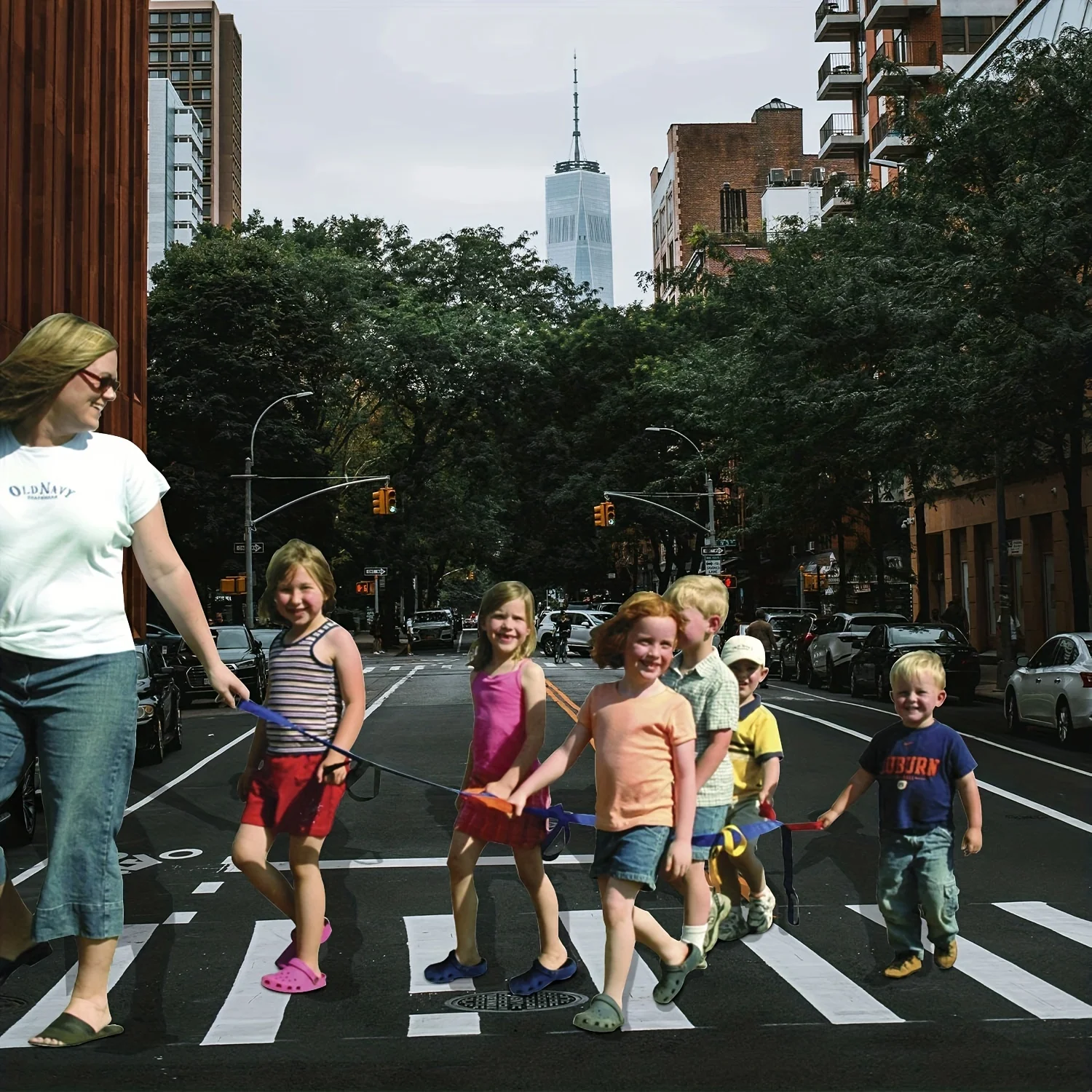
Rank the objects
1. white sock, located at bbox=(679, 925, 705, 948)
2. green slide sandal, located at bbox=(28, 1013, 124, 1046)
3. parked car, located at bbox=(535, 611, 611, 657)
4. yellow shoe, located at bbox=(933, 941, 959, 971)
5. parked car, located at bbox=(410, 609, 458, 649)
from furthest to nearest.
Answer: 1. parked car, located at bbox=(410, 609, 458, 649)
2. parked car, located at bbox=(535, 611, 611, 657)
3. yellow shoe, located at bbox=(933, 941, 959, 971)
4. white sock, located at bbox=(679, 925, 705, 948)
5. green slide sandal, located at bbox=(28, 1013, 124, 1046)

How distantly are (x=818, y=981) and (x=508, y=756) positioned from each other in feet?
5.46

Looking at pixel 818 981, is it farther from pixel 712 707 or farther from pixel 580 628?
pixel 580 628

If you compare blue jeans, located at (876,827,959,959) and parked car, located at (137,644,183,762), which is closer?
blue jeans, located at (876,827,959,959)

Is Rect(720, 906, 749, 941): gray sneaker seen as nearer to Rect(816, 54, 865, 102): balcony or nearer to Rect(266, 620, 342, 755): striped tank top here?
Rect(266, 620, 342, 755): striped tank top

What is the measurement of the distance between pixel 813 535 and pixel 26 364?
39.7 metres

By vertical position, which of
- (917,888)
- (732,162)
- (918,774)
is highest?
(732,162)

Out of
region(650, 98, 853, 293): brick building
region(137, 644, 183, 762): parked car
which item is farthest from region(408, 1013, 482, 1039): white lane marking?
region(650, 98, 853, 293): brick building

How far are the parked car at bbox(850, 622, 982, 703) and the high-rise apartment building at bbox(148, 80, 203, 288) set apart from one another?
9573cm

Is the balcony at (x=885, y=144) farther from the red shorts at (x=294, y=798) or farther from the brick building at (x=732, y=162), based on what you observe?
the brick building at (x=732, y=162)

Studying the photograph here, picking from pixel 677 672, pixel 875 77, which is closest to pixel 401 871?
pixel 677 672

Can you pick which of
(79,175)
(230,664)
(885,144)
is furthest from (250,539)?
(885,144)

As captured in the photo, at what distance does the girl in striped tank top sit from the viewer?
226 inches

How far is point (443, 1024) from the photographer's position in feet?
18.7

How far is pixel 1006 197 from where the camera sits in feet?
74.4
